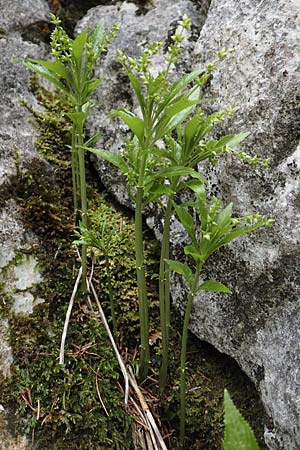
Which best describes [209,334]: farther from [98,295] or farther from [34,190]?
[34,190]

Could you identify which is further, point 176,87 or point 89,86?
point 89,86

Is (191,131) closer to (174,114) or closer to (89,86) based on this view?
(174,114)

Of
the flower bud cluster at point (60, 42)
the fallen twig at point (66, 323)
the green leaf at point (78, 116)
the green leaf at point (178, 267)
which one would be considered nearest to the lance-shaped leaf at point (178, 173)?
the green leaf at point (178, 267)

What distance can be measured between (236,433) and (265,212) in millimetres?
857

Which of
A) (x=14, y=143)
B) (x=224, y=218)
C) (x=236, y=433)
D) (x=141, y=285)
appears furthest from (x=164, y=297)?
(x=14, y=143)

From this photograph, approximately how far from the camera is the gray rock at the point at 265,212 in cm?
159

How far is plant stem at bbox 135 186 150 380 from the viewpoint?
1576mm

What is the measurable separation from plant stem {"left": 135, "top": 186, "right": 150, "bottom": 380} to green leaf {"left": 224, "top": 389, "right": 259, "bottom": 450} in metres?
0.72

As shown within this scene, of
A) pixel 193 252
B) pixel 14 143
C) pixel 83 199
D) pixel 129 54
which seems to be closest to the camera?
pixel 193 252

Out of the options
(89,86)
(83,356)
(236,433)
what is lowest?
(236,433)

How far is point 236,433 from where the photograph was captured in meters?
0.97

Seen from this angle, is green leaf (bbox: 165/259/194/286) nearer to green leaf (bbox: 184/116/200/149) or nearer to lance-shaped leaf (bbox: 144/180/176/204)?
lance-shaped leaf (bbox: 144/180/176/204)

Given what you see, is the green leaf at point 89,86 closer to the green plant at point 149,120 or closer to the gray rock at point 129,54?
the green plant at point 149,120

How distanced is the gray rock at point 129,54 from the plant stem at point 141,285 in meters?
0.55
